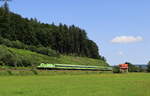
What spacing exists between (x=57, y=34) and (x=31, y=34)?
2381 cm

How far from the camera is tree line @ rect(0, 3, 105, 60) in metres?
135

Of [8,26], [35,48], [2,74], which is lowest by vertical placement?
[2,74]

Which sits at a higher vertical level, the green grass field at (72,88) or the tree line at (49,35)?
the tree line at (49,35)

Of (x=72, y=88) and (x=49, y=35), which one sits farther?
(x=49, y=35)

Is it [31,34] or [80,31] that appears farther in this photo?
[80,31]

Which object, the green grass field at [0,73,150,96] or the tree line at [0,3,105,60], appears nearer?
the green grass field at [0,73,150,96]

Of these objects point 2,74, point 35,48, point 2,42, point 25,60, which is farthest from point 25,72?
point 35,48

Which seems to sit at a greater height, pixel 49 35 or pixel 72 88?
pixel 49 35

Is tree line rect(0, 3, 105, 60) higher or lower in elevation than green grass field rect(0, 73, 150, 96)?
higher

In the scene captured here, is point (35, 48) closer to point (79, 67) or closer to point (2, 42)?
point (2, 42)

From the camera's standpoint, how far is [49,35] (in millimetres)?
161125

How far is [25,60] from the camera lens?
89.3m

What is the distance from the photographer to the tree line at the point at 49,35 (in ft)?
444

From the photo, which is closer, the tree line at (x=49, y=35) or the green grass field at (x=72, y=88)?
the green grass field at (x=72, y=88)
